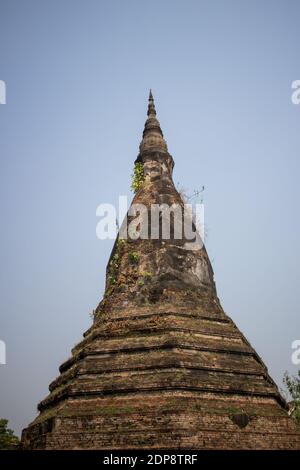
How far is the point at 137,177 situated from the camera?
50.9ft

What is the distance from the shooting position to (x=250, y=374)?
36.2 ft

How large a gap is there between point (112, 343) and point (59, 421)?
86.6 inches

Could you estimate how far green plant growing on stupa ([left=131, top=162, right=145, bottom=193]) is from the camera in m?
15.3

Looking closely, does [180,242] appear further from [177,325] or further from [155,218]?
[177,325]

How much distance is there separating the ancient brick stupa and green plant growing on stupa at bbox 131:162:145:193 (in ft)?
7.43

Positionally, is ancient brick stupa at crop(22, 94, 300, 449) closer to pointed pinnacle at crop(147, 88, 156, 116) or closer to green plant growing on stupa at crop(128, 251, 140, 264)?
green plant growing on stupa at crop(128, 251, 140, 264)

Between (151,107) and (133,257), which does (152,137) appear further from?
(133,257)

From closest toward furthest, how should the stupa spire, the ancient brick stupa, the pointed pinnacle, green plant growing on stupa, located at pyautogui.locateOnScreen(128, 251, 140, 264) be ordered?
the ancient brick stupa, green plant growing on stupa, located at pyautogui.locateOnScreen(128, 251, 140, 264), the stupa spire, the pointed pinnacle

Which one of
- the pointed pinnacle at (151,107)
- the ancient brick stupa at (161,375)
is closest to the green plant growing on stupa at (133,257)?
the ancient brick stupa at (161,375)

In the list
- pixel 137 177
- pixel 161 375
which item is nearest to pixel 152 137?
pixel 137 177

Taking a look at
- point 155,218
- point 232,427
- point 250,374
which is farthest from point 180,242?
point 232,427

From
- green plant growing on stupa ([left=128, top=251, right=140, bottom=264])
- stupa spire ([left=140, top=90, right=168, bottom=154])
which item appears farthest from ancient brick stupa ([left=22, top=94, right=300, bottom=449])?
stupa spire ([left=140, top=90, right=168, bottom=154])

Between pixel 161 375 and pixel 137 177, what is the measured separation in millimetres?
7111

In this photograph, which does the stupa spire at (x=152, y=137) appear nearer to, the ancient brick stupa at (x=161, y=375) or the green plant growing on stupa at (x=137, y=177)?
the green plant growing on stupa at (x=137, y=177)
